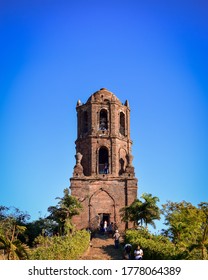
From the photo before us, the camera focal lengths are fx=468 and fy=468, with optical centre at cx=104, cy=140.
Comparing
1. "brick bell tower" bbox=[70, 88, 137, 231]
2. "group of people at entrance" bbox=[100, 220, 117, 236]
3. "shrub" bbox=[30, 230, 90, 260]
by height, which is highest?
"brick bell tower" bbox=[70, 88, 137, 231]

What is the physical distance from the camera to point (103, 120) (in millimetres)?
36312

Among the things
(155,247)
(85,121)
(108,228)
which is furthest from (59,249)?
(85,121)

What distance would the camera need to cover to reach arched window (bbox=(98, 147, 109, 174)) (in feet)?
114

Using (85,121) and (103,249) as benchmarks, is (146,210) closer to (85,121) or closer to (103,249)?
(103,249)

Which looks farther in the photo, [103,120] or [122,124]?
[122,124]

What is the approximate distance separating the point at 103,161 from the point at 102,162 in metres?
0.11

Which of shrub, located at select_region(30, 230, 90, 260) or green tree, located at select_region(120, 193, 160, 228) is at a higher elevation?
green tree, located at select_region(120, 193, 160, 228)

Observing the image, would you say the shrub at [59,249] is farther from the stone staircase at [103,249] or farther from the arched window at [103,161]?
the arched window at [103,161]

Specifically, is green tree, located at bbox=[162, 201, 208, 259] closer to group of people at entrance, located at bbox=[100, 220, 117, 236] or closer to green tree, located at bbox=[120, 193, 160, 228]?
green tree, located at bbox=[120, 193, 160, 228]

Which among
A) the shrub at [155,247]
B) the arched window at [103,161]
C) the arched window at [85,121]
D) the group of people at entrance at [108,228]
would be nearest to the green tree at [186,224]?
the shrub at [155,247]

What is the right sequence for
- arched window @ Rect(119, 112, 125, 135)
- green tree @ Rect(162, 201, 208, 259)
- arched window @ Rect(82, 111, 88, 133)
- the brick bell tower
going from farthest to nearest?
1. arched window @ Rect(119, 112, 125, 135)
2. arched window @ Rect(82, 111, 88, 133)
3. the brick bell tower
4. green tree @ Rect(162, 201, 208, 259)

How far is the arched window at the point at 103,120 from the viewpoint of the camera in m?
36.0

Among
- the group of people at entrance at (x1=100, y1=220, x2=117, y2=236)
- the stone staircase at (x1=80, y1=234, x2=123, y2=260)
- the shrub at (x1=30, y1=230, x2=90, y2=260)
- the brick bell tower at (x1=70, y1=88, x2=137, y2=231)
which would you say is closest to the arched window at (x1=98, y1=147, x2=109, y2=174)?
the brick bell tower at (x1=70, y1=88, x2=137, y2=231)
